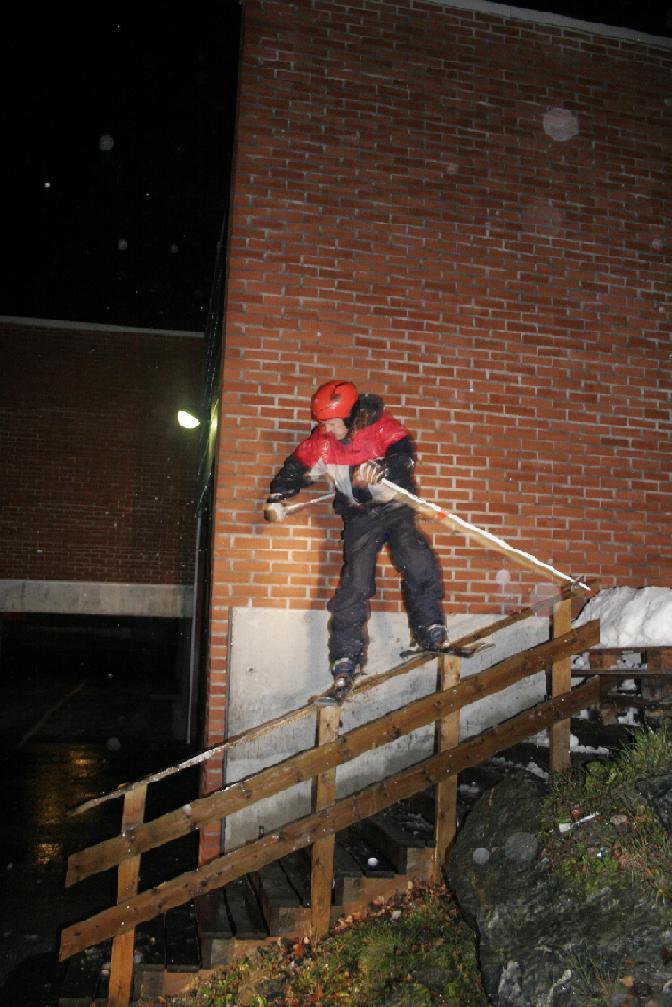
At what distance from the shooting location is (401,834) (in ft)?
15.2

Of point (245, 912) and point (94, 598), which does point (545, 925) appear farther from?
point (94, 598)

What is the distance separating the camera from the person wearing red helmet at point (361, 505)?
4973 mm

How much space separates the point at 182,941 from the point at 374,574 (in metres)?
2.62

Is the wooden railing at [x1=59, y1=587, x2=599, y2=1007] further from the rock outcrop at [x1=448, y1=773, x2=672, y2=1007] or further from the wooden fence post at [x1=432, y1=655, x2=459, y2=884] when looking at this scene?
the rock outcrop at [x1=448, y1=773, x2=672, y2=1007]

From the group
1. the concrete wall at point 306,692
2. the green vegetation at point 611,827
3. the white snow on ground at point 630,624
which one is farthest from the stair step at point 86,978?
the white snow on ground at point 630,624

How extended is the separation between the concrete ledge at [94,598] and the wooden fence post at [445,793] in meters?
9.22

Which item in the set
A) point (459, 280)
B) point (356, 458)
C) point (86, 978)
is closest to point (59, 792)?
point (86, 978)

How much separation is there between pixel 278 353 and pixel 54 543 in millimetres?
9110

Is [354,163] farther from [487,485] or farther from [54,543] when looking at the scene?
[54,543]

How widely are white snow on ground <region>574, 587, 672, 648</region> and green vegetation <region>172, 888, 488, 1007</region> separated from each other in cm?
200

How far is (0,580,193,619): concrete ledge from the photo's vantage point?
1302 centimetres

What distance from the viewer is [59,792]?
27.2ft

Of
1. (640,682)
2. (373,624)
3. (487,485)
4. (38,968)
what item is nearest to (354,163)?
(487,485)

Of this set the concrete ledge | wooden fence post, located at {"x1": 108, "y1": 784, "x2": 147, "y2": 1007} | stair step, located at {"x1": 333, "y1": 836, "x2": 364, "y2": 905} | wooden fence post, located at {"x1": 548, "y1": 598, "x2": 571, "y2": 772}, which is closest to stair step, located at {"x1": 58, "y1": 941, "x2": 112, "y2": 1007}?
wooden fence post, located at {"x1": 108, "y1": 784, "x2": 147, "y2": 1007}
